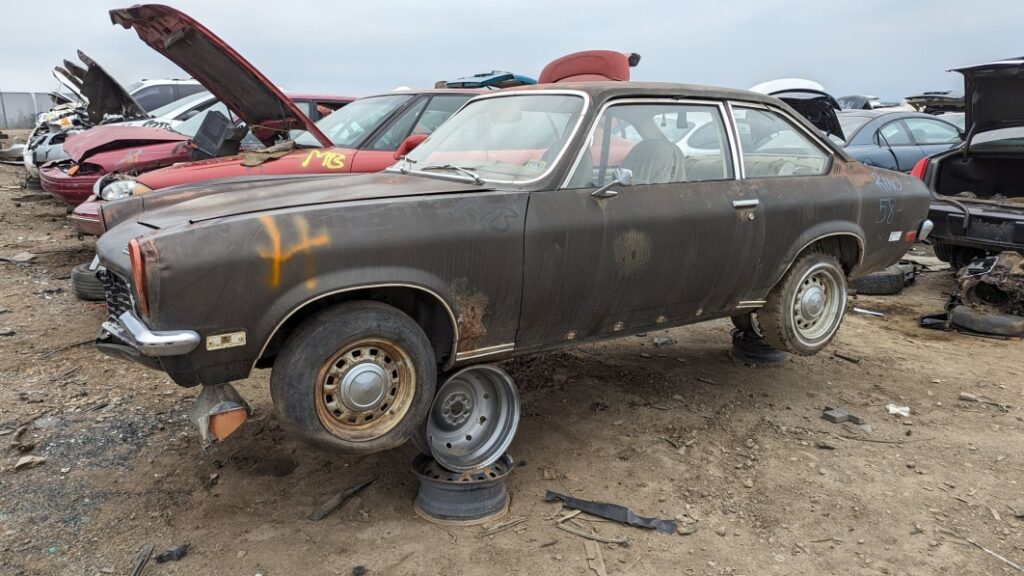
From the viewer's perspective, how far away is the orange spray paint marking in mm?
2727

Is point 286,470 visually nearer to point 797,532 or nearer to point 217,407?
point 217,407

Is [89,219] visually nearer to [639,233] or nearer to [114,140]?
[114,140]

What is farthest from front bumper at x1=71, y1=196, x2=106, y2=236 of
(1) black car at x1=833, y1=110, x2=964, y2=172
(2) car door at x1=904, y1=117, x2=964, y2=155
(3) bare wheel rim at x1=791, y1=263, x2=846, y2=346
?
(2) car door at x1=904, y1=117, x2=964, y2=155

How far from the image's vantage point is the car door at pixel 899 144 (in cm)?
977

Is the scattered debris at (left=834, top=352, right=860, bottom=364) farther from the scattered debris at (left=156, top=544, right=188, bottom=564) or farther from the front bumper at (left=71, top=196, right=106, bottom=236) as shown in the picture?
the front bumper at (left=71, top=196, right=106, bottom=236)

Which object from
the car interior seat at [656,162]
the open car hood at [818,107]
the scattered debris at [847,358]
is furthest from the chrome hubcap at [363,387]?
the open car hood at [818,107]

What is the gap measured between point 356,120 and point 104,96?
4742 mm

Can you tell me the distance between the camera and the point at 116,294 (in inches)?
125

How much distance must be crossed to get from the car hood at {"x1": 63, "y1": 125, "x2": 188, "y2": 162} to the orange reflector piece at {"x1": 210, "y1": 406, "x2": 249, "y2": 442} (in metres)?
4.96

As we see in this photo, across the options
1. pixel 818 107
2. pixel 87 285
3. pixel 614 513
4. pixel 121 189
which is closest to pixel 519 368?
pixel 614 513

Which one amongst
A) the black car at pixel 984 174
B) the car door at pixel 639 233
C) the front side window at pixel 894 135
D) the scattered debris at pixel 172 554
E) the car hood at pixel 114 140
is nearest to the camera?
the scattered debris at pixel 172 554

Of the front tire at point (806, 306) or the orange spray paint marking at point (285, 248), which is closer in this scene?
the orange spray paint marking at point (285, 248)

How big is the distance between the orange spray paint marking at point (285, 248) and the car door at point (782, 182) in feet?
7.88

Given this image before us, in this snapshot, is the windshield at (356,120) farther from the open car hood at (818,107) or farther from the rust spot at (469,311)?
the open car hood at (818,107)
